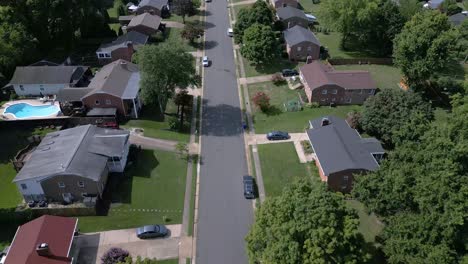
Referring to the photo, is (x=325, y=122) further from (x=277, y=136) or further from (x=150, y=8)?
(x=150, y=8)

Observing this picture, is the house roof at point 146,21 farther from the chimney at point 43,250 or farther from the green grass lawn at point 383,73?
the chimney at point 43,250

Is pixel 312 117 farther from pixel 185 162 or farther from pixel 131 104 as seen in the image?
pixel 131 104

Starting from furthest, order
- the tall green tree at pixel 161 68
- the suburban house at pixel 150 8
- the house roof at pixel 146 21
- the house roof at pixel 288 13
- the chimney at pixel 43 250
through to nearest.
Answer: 1. the suburban house at pixel 150 8
2. the house roof at pixel 288 13
3. the house roof at pixel 146 21
4. the tall green tree at pixel 161 68
5. the chimney at pixel 43 250

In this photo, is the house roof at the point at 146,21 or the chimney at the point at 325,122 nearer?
the chimney at the point at 325,122

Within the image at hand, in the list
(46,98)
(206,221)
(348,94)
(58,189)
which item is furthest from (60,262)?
(348,94)

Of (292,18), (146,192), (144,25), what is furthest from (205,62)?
(146,192)

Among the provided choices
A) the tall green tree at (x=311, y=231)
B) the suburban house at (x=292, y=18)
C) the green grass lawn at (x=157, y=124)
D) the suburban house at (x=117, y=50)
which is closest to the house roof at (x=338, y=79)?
the green grass lawn at (x=157, y=124)

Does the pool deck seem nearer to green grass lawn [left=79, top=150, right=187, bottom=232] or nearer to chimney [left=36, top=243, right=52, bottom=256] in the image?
green grass lawn [left=79, top=150, right=187, bottom=232]

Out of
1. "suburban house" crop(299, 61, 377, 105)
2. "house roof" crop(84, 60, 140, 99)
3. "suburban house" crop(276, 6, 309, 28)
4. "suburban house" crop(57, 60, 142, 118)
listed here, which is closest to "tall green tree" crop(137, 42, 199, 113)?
"suburban house" crop(57, 60, 142, 118)
